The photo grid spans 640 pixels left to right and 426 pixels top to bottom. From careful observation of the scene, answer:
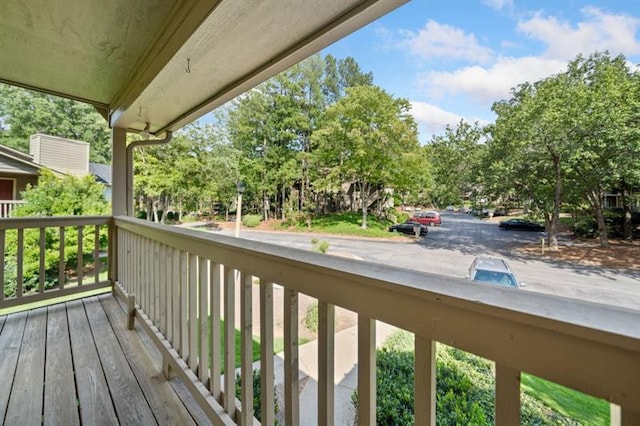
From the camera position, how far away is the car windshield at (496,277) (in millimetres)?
1025

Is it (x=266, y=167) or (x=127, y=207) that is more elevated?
→ (x=266, y=167)

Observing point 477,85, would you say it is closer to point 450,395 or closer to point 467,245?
point 467,245

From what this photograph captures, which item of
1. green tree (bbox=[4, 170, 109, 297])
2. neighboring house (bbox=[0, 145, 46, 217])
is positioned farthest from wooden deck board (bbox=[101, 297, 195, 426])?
neighboring house (bbox=[0, 145, 46, 217])

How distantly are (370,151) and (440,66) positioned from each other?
0.60 metres

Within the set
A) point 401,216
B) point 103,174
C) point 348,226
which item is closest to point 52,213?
point 103,174

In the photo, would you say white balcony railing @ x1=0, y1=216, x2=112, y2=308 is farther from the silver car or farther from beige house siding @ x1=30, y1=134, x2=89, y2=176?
the silver car

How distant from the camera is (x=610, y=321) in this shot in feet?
1.29

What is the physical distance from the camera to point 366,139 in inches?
72.4

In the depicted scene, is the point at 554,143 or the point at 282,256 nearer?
the point at 282,256

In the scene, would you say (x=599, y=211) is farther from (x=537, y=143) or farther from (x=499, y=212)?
(x=499, y=212)

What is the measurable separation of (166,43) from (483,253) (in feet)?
6.39

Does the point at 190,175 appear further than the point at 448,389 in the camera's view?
Yes

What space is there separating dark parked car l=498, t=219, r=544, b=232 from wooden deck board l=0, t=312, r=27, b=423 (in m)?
2.53

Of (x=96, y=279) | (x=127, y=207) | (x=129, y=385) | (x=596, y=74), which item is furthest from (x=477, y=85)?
(x=96, y=279)
